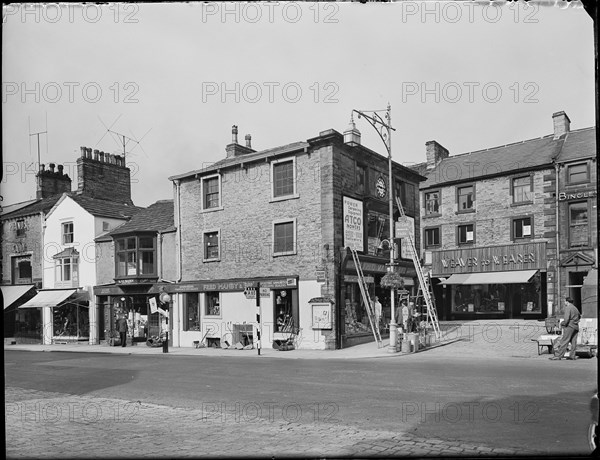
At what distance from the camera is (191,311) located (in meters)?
26.8

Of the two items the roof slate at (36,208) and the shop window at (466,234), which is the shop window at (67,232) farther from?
the shop window at (466,234)

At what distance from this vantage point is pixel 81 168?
106 feet

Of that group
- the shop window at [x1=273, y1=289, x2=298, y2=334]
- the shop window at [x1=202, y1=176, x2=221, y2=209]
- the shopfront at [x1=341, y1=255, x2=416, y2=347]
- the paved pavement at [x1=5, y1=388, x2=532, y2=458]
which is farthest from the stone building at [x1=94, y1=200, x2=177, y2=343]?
the paved pavement at [x1=5, y1=388, x2=532, y2=458]

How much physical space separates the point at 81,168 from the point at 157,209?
5.45m

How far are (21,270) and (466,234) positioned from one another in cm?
2821

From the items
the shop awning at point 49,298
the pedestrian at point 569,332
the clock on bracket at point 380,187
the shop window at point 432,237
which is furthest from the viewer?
the shop window at point 432,237

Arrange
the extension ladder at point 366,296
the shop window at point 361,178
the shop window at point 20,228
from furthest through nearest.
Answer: the shop window at point 20,228 < the shop window at point 361,178 < the extension ladder at point 366,296

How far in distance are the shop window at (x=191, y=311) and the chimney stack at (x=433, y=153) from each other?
70.9 ft

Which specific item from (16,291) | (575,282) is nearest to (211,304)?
(16,291)

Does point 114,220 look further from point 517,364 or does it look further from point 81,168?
point 517,364

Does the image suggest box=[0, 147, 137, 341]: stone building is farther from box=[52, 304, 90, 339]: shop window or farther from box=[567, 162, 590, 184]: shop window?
box=[567, 162, 590, 184]: shop window

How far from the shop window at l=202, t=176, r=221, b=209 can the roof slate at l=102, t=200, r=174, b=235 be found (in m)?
2.83

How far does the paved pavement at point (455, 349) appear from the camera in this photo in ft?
62.1

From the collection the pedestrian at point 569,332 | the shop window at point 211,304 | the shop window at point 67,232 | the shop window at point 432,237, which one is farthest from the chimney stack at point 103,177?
the pedestrian at point 569,332
